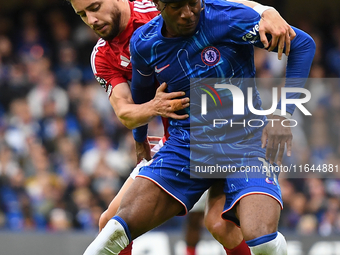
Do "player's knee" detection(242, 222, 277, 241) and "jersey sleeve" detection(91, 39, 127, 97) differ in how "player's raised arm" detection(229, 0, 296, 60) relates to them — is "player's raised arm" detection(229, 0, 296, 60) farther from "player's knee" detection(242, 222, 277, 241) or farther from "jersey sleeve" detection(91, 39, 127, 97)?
"jersey sleeve" detection(91, 39, 127, 97)

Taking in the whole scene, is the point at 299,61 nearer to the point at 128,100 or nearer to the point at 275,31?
the point at 275,31

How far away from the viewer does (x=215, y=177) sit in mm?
3195

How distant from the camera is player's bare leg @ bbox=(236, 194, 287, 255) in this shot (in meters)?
2.79

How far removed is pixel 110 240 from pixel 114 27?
138 cm

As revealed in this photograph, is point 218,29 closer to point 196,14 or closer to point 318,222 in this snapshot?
point 196,14

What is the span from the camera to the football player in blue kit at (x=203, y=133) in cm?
291

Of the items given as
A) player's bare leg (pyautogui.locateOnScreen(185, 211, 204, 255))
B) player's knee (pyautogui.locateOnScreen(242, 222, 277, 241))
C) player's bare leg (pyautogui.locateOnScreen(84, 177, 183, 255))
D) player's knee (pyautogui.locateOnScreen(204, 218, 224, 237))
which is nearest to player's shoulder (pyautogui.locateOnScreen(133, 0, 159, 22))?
player's bare leg (pyautogui.locateOnScreen(84, 177, 183, 255))

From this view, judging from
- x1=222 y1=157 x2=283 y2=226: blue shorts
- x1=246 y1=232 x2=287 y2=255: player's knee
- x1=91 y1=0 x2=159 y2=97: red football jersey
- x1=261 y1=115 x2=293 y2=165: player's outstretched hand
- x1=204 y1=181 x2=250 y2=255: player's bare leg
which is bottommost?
x1=204 y1=181 x2=250 y2=255: player's bare leg

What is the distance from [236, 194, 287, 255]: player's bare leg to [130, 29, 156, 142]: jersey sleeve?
3.16ft

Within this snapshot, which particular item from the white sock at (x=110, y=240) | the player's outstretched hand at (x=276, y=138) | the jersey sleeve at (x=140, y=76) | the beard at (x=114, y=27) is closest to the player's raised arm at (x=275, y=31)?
the player's outstretched hand at (x=276, y=138)

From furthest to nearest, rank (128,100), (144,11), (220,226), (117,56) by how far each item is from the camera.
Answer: (144,11) → (117,56) → (128,100) → (220,226)

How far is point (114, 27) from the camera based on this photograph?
3.51 metres

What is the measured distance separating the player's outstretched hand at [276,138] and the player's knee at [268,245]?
1.49 ft

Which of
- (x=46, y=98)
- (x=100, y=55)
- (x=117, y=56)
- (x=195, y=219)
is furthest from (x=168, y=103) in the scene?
(x=46, y=98)
